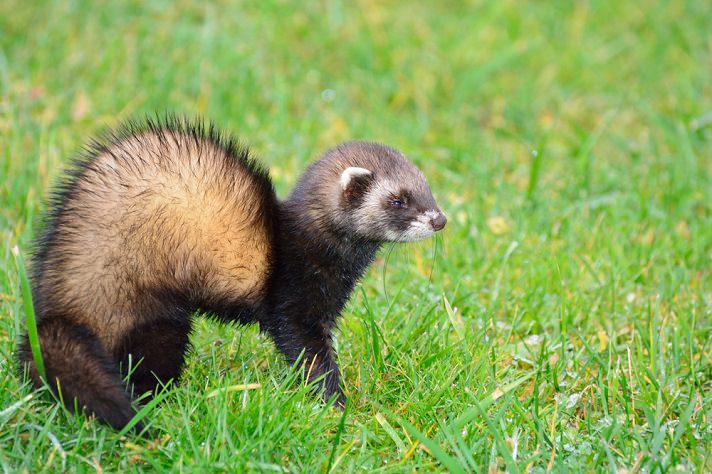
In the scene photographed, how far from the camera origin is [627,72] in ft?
35.7

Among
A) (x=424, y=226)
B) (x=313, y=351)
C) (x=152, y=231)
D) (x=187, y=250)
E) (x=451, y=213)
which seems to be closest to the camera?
(x=152, y=231)

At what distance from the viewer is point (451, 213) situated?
7.75m

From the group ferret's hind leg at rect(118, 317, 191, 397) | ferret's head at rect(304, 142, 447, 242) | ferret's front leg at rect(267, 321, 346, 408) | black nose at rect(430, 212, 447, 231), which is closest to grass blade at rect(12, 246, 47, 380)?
ferret's hind leg at rect(118, 317, 191, 397)

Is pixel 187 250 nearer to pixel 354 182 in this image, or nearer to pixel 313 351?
pixel 313 351

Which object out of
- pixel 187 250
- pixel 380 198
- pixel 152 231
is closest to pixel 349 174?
pixel 380 198

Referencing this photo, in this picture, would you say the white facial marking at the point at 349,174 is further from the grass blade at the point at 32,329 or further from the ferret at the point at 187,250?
the grass blade at the point at 32,329

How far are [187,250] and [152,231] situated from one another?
224 millimetres

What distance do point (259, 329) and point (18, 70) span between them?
4.91 m

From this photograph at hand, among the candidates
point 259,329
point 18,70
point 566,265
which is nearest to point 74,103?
point 18,70

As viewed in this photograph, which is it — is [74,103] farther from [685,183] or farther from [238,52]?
[685,183]

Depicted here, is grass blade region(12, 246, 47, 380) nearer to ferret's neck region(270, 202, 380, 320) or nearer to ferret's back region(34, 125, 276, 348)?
ferret's back region(34, 125, 276, 348)

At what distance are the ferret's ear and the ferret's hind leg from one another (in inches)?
46.8

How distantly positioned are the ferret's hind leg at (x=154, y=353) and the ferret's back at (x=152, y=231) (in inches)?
3.5

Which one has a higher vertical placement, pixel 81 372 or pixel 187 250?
pixel 187 250
